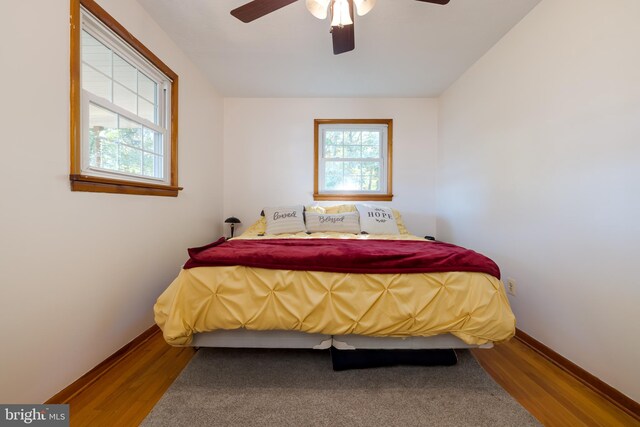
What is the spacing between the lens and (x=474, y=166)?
244cm

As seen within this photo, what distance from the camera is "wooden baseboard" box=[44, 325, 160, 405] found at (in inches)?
47.8

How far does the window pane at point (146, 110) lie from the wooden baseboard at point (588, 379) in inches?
127

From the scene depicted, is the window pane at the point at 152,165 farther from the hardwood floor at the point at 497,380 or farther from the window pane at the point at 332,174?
the window pane at the point at 332,174

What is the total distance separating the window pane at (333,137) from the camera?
333 cm

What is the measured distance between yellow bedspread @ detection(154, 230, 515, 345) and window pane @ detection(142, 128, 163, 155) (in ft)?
3.99

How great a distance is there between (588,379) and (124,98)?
3.27 meters

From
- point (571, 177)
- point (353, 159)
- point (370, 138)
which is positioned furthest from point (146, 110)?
point (571, 177)

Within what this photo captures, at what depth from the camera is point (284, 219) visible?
8.81 feet

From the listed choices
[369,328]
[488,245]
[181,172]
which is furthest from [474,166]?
[181,172]

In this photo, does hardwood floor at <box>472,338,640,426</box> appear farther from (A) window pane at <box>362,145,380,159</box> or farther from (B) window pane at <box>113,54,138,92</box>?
Result: (B) window pane at <box>113,54,138,92</box>

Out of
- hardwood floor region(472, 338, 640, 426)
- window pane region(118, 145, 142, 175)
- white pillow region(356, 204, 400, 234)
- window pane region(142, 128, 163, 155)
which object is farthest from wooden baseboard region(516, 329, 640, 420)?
window pane region(142, 128, 163, 155)

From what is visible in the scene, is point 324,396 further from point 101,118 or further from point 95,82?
point 95,82

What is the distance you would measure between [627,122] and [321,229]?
7.07 ft

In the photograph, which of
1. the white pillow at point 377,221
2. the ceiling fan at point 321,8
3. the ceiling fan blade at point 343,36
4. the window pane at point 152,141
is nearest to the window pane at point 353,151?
the white pillow at point 377,221
